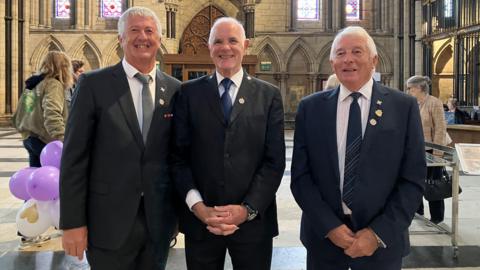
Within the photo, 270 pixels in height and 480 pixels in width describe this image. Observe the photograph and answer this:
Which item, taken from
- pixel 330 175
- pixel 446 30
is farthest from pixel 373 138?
pixel 446 30

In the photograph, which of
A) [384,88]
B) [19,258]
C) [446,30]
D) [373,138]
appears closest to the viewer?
[373,138]

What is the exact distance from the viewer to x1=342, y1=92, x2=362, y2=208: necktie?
1941mm

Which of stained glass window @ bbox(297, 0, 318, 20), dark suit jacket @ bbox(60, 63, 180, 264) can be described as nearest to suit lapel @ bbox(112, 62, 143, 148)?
dark suit jacket @ bbox(60, 63, 180, 264)

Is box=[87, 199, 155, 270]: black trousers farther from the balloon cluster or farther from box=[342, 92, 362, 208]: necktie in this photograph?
the balloon cluster

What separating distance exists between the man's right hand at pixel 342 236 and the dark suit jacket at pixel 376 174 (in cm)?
3

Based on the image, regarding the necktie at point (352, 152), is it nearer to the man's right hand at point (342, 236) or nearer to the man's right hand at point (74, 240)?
the man's right hand at point (342, 236)

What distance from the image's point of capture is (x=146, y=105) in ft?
6.69

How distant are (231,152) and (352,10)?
16.0 metres

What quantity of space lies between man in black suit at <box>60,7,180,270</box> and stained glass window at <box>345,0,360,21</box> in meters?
15.8

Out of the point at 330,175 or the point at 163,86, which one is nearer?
the point at 330,175

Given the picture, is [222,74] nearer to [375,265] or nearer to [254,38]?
[375,265]

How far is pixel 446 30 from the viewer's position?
13.3 m

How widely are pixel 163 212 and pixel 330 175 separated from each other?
796 millimetres

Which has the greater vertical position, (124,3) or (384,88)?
(124,3)
